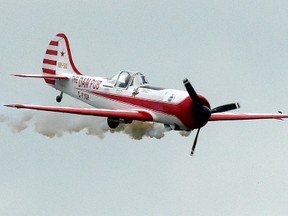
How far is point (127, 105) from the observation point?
32.0 meters

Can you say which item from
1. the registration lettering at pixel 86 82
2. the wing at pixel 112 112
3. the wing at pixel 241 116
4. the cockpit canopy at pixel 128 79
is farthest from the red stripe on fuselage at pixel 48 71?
the wing at pixel 241 116

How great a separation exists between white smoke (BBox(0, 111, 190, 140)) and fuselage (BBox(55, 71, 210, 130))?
87cm

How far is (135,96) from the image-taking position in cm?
3147

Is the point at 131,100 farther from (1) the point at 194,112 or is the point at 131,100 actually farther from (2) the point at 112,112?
(1) the point at 194,112

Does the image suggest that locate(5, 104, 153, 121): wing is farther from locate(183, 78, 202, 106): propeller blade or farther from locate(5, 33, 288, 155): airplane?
locate(183, 78, 202, 106): propeller blade

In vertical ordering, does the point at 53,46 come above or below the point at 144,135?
above

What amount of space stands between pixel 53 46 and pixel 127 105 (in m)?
8.82

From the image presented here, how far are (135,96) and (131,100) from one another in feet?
0.98

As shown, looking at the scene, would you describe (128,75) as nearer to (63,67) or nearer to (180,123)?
(180,123)

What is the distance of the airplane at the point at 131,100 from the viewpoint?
2900 centimetres

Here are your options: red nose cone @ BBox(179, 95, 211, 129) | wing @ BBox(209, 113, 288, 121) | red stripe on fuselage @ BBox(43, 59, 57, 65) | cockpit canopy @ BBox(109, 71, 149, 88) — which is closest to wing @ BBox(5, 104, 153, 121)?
cockpit canopy @ BBox(109, 71, 149, 88)

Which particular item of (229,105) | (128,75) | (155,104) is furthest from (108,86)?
(229,105)

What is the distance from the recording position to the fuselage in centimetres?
2917

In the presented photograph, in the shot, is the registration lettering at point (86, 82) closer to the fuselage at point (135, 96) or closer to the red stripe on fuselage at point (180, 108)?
the fuselage at point (135, 96)
